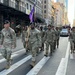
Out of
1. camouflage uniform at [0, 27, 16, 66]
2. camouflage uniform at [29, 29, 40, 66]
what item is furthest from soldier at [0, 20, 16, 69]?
camouflage uniform at [29, 29, 40, 66]

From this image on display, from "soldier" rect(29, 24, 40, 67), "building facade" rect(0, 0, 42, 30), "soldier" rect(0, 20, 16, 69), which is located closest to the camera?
"soldier" rect(0, 20, 16, 69)

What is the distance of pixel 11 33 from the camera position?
32.9 feet

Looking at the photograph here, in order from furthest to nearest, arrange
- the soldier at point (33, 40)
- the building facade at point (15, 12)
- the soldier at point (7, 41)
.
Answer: the building facade at point (15, 12), the soldier at point (33, 40), the soldier at point (7, 41)

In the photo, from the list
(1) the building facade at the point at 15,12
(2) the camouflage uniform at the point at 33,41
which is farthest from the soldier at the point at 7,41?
(1) the building facade at the point at 15,12

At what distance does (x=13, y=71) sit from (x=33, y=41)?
1.94 m

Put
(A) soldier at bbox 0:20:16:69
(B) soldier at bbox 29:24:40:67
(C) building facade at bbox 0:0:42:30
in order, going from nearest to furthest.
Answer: (A) soldier at bbox 0:20:16:69 < (B) soldier at bbox 29:24:40:67 < (C) building facade at bbox 0:0:42:30

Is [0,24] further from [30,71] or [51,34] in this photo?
[30,71]

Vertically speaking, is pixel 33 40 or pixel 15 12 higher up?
pixel 15 12

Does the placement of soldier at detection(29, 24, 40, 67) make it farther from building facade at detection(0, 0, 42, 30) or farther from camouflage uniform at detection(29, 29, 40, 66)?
building facade at detection(0, 0, 42, 30)

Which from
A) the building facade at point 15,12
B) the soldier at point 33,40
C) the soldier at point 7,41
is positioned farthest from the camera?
the building facade at point 15,12

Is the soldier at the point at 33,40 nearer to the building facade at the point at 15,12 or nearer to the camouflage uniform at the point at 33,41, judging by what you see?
the camouflage uniform at the point at 33,41

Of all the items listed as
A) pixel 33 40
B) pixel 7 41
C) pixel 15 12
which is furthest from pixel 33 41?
pixel 15 12

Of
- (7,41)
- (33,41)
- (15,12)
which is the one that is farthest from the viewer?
(15,12)

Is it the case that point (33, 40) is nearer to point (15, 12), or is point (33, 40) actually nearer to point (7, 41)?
point (7, 41)
